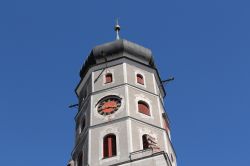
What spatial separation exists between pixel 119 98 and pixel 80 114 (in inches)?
102

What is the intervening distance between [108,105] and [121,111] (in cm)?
110

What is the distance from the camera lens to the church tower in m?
25.6

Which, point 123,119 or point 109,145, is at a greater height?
point 123,119

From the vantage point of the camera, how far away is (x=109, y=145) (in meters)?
26.2

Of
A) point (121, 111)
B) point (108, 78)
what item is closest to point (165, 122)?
point (121, 111)

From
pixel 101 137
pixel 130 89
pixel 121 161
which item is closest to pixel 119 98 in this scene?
pixel 130 89

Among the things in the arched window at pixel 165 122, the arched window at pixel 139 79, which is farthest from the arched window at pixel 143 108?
the arched window at pixel 139 79

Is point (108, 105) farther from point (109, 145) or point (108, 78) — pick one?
point (109, 145)

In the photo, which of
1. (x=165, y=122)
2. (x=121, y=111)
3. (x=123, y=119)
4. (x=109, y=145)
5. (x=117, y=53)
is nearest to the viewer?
(x=109, y=145)

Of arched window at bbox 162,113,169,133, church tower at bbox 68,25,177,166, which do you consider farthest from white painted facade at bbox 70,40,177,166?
arched window at bbox 162,113,169,133

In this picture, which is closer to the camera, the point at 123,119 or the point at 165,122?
the point at 123,119

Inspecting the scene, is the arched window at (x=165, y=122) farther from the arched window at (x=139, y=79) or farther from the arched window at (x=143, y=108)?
the arched window at (x=139, y=79)

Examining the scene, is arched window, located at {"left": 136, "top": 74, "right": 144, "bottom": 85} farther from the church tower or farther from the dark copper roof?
the dark copper roof

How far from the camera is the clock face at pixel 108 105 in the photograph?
91.9ft
